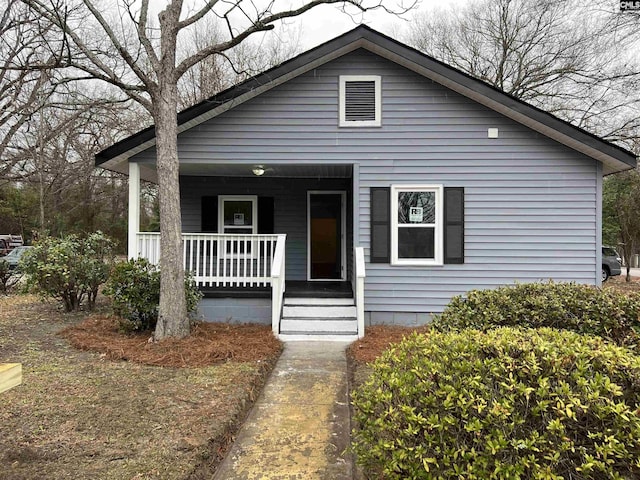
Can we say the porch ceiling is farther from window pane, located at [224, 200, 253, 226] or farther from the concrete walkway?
the concrete walkway

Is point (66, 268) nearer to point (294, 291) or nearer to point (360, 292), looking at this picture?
point (294, 291)

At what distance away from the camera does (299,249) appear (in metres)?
10.2

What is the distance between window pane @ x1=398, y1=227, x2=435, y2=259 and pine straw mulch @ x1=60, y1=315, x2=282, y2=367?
9.07ft

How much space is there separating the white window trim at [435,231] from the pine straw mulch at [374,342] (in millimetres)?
1139

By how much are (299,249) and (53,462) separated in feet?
24.5

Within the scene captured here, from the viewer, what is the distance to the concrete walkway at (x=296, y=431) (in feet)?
9.71

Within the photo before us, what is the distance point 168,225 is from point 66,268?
3134 millimetres

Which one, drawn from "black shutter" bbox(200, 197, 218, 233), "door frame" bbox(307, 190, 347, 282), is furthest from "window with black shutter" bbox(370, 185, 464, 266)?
"black shutter" bbox(200, 197, 218, 233)

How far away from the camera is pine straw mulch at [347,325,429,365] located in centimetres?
574

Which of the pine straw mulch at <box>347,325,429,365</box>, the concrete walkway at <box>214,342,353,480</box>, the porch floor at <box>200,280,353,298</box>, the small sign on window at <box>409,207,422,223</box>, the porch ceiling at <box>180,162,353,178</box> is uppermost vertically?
the porch ceiling at <box>180,162,353,178</box>

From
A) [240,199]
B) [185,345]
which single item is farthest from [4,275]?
[185,345]

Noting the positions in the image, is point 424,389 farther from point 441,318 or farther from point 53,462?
point 53,462

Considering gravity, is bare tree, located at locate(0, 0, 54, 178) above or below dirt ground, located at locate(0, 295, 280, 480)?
above

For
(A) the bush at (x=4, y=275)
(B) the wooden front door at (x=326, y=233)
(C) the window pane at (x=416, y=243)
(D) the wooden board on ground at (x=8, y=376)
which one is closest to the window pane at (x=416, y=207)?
(C) the window pane at (x=416, y=243)
